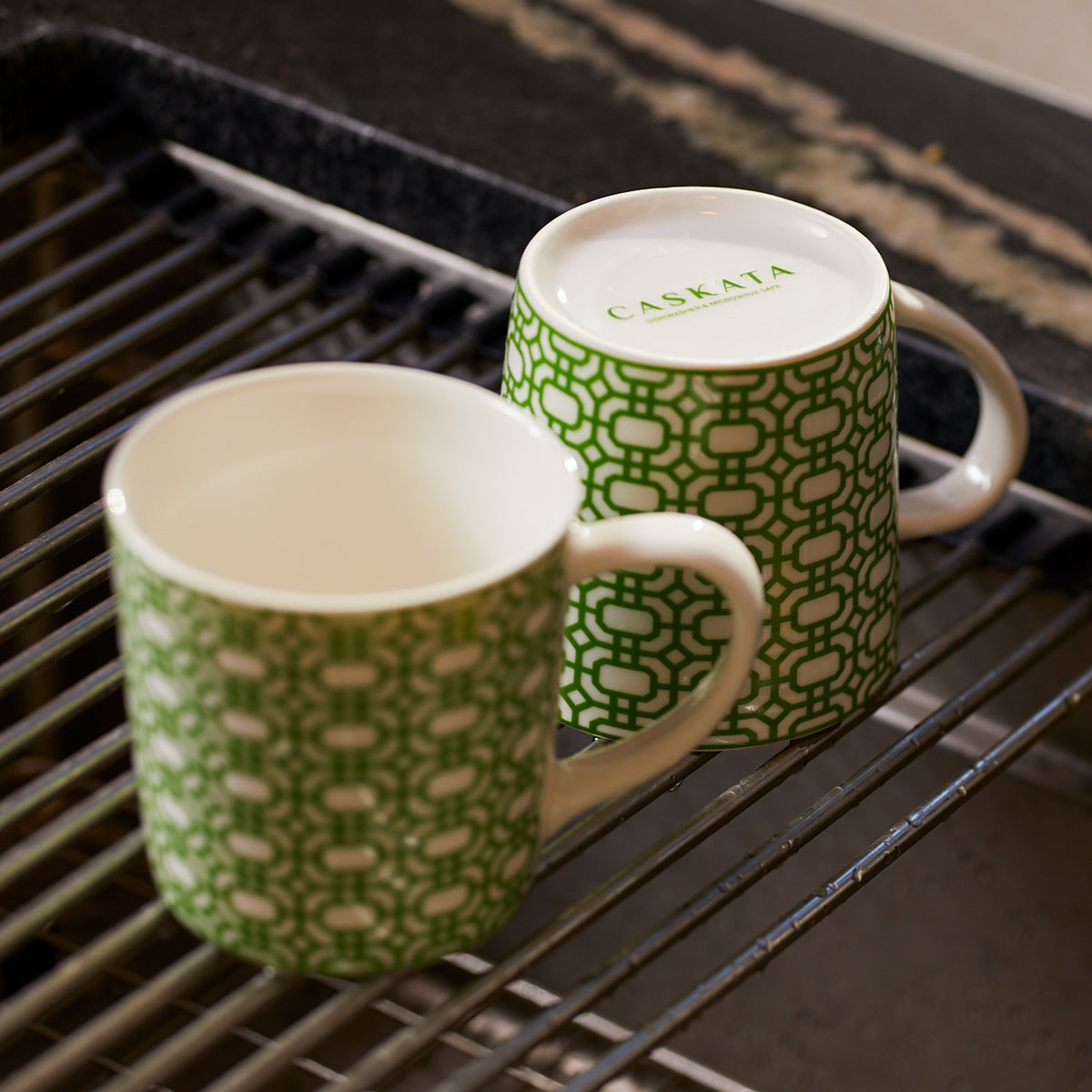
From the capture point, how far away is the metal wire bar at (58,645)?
1.46ft

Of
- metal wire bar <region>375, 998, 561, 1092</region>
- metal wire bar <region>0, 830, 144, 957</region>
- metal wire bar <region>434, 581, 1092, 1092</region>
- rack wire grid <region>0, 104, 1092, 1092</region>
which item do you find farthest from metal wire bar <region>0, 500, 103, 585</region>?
metal wire bar <region>375, 998, 561, 1092</region>

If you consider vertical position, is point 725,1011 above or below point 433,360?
below

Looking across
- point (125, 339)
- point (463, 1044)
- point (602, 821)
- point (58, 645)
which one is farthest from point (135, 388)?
point (463, 1044)

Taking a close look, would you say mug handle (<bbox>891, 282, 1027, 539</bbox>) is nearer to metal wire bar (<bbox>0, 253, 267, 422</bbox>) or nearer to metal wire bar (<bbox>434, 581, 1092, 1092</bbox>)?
metal wire bar (<bbox>434, 581, 1092, 1092</bbox>)

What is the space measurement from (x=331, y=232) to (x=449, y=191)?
0.34 feet

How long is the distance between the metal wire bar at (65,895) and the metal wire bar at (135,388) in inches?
6.0

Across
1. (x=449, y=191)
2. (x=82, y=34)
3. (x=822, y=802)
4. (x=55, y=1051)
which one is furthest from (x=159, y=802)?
(x=82, y=34)

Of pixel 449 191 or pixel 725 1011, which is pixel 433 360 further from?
pixel 725 1011

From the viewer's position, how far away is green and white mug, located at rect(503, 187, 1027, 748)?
1.31 feet

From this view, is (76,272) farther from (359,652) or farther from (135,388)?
(359,652)

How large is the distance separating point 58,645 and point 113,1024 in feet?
0.43

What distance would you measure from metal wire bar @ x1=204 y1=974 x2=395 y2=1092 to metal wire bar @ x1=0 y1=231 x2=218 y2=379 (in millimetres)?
266

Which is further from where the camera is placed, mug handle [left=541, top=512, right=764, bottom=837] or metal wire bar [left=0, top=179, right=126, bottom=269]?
metal wire bar [left=0, top=179, right=126, bottom=269]

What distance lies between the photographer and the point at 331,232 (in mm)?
783
